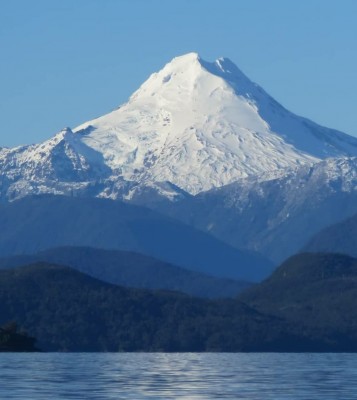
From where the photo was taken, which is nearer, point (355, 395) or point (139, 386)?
point (355, 395)

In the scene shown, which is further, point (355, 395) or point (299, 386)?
point (299, 386)

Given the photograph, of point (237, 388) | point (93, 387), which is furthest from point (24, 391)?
point (237, 388)

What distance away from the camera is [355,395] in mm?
180625

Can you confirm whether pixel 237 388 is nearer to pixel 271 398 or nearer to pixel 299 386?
pixel 299 386

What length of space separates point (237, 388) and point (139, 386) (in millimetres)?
Result: 11428

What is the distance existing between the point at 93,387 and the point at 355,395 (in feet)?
102

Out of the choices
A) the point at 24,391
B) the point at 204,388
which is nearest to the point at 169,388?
the point at 204,388

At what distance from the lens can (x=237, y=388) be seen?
195125 millimetres

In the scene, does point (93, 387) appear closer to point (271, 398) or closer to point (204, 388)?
point (204, 388)

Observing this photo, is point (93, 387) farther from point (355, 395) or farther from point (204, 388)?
point (355, 395)

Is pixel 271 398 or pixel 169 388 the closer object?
pixel 271 398

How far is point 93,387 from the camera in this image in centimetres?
19300

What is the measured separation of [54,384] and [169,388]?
13.9 metres

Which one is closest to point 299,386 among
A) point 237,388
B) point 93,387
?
point 237,388
